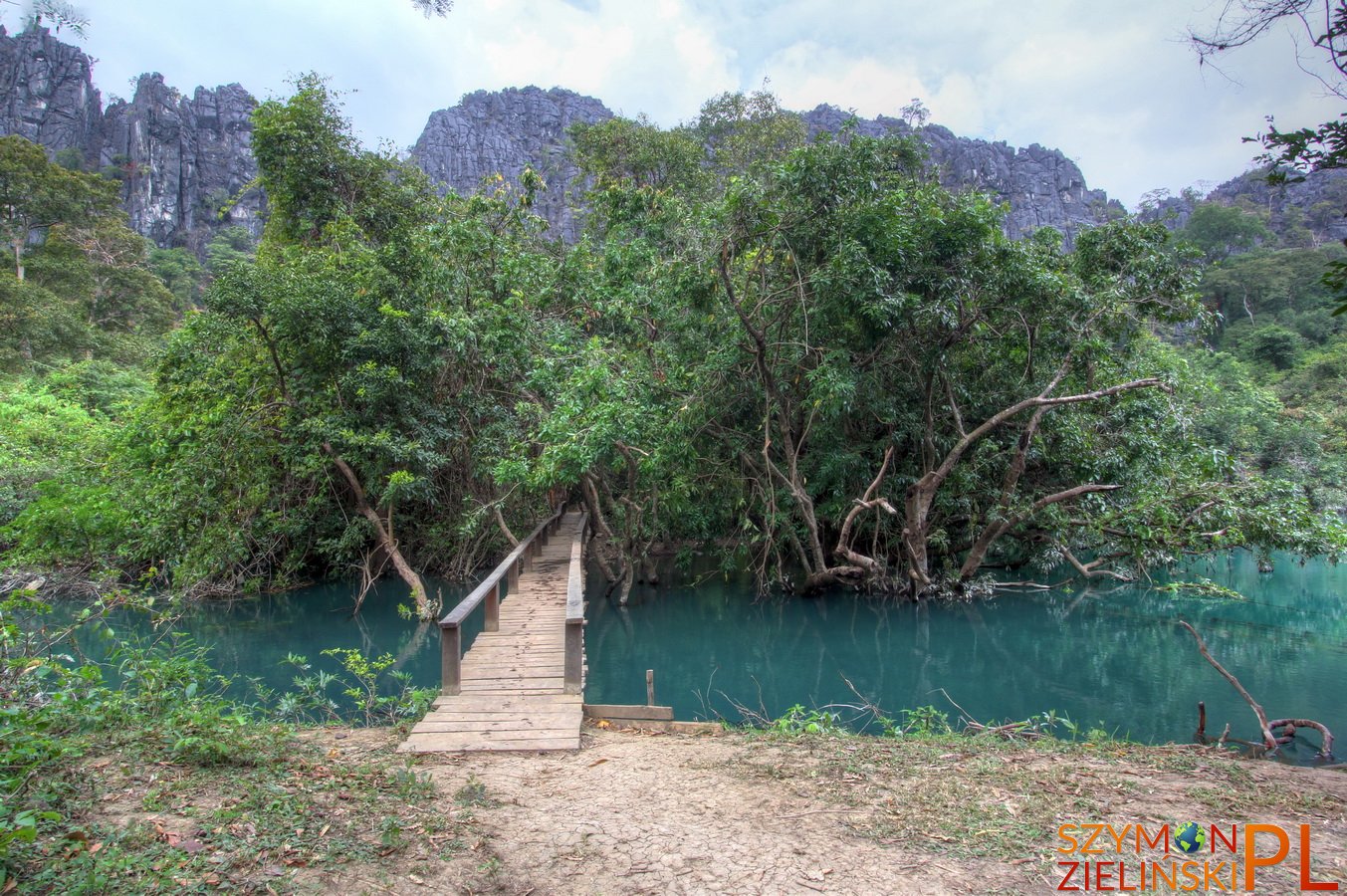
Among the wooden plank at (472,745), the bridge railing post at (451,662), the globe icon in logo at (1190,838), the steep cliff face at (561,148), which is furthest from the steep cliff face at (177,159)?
the globe icon in logo at (1190,838)

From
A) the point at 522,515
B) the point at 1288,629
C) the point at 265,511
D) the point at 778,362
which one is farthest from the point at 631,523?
the point at 1288,629

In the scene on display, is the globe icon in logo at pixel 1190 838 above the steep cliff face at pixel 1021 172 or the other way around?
the other way around

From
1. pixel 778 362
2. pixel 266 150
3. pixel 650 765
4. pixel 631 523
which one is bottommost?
pixel 650 765

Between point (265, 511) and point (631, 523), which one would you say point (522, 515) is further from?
point (265, 511)

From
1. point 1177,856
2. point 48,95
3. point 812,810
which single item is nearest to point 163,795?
point 812,810

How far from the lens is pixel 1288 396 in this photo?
2514 centimetres

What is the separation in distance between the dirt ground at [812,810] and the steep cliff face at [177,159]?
61095mm

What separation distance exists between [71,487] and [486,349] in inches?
292

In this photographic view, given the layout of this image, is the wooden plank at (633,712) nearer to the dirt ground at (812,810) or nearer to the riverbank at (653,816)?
the dirt ground at (812,810)

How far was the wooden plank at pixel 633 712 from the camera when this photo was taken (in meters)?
5.48

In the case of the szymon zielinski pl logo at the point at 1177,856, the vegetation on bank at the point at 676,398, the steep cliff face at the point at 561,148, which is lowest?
the szymon zielinski pl logo at the point at 1177,856

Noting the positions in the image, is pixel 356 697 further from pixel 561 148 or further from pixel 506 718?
pixel 561 148

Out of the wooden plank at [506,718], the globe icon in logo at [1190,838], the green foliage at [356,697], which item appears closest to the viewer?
the globe icon in logo at [1190,838]

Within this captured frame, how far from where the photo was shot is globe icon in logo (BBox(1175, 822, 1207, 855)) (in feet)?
10.5
